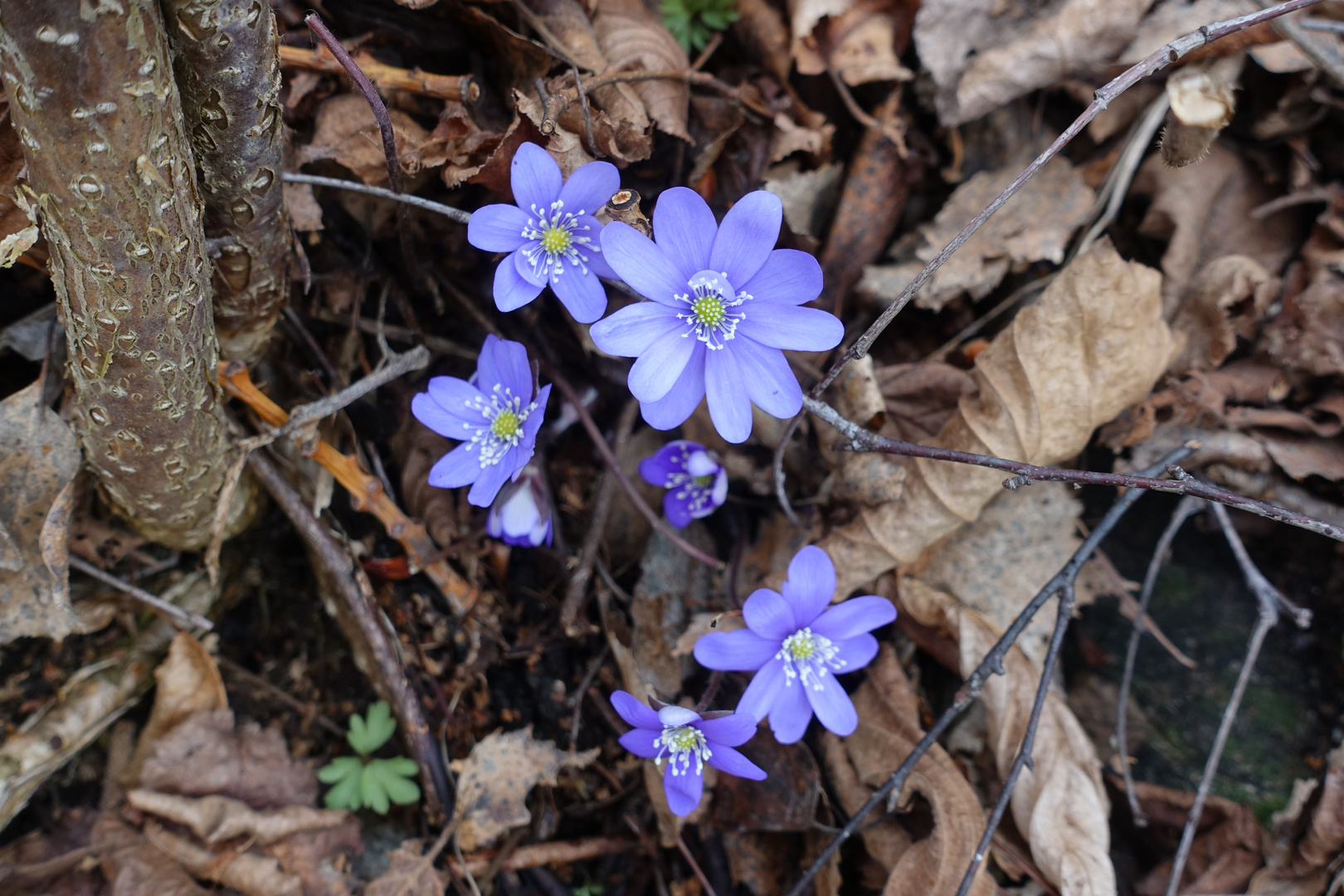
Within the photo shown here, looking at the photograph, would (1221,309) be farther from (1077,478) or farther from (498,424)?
(498,424)

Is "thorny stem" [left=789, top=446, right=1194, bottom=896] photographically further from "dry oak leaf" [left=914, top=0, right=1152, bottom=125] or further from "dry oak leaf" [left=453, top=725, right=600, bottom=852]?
"dry oak leaf" [left=914, top=0, right=1152, bottom=125]

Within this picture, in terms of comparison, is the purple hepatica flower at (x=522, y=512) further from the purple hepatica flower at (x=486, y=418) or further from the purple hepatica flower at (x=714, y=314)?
the purple hepatica flower at (x=714, y=314)

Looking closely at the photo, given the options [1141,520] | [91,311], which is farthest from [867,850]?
[91,311]

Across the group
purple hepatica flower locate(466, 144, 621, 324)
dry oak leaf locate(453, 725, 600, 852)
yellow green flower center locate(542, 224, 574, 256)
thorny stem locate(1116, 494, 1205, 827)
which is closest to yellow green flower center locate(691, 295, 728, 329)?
purple hepatica flower locate(466, 144, 621, 324)

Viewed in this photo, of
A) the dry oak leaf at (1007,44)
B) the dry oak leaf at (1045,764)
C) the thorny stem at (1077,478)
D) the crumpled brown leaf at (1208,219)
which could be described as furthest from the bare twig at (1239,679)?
the dry oak leaf at (1007,44)

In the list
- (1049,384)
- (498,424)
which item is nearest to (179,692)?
(498,424)

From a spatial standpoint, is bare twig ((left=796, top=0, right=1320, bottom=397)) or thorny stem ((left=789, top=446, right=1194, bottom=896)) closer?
bare twig ((left=796, top=0, right=1320, bottom=397))
